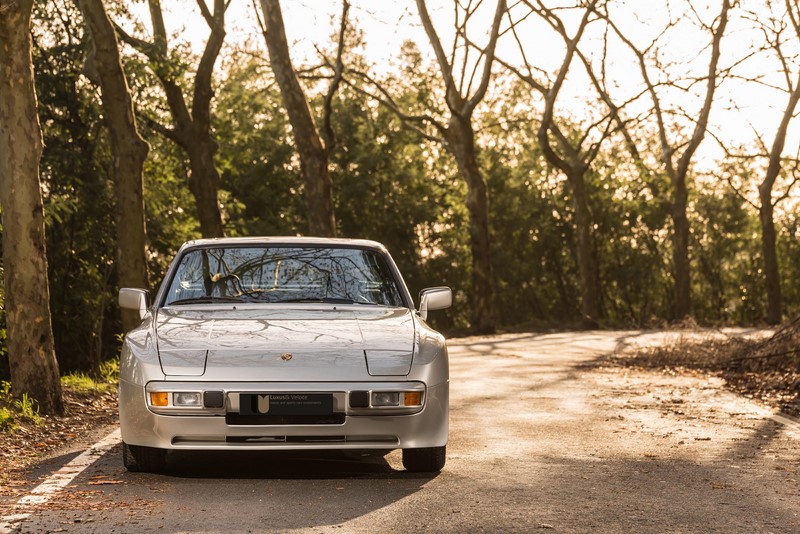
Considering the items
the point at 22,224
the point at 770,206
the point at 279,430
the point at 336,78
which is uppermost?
the point at 336,78

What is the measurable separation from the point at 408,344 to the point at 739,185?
173ft

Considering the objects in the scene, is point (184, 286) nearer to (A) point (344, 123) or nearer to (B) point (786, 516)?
(B) point (786, 516)

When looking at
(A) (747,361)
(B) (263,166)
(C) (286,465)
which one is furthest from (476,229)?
(C) (286,465)

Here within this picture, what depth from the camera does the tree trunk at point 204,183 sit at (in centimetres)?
2278

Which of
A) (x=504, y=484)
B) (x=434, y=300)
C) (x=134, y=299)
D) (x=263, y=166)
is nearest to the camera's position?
(x=504, y=484)

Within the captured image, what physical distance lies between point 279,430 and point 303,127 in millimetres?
17521

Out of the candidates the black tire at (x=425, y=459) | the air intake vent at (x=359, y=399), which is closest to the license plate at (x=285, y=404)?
the air intake vent at (x=359, y=399)

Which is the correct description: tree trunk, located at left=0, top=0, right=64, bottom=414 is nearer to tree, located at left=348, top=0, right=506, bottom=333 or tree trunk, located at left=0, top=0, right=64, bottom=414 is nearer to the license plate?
the license plate

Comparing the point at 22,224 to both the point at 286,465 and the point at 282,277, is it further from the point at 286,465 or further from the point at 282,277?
the point at 286,465

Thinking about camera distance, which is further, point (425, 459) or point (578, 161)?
point (578, 161)

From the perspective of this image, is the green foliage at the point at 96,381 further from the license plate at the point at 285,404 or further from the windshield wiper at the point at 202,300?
the license plate at the point at 285,404

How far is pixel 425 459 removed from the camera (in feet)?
24.3

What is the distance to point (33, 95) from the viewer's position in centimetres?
1124

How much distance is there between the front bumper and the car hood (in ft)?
0.27
